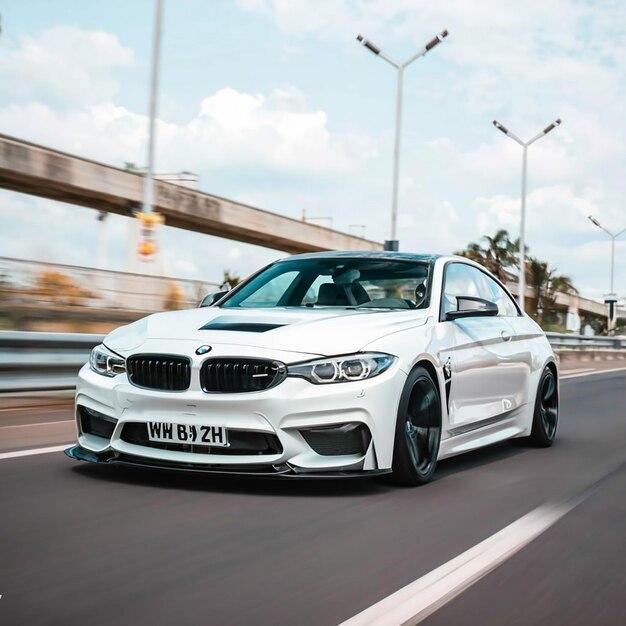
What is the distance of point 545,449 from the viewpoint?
8.36m

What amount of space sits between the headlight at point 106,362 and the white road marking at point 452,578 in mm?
2188

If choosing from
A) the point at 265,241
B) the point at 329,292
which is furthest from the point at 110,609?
the point at 265,241

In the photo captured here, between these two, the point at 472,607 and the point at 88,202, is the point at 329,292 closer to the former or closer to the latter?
the point at 472,607

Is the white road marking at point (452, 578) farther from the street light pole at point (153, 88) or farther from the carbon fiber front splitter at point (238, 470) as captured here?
the street light pole at point (153, 88)

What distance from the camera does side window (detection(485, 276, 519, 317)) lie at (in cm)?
816

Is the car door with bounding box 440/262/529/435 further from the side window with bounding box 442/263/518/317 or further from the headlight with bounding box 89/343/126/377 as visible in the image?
the headlight with bounding box 89/343/126/377

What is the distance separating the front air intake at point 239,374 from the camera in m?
5.41

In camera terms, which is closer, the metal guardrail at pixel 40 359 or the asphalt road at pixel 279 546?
the asphalt road at pixel 279 546

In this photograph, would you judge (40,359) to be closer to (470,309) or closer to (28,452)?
(28,452)

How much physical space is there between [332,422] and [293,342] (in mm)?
473

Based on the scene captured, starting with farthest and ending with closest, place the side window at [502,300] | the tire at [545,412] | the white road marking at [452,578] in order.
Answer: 1. the tire at [545,412]
2. the side window at [502,300]
3. the white road marking at [452,578]

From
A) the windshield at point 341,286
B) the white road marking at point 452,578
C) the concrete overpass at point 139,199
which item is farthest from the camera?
the concrete overpass at point 139,199

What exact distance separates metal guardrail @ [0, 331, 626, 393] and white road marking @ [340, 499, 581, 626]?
5970 millimetres

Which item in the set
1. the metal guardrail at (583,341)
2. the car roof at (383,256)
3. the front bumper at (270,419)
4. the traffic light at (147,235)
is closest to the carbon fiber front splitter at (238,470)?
the front bumper at (270,419)
